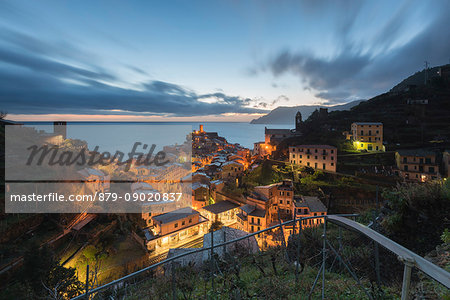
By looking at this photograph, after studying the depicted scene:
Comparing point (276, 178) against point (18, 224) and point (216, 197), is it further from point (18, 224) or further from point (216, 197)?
point (18, 224)

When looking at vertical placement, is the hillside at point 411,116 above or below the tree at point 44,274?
above

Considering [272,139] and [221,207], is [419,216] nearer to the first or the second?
[221,207]

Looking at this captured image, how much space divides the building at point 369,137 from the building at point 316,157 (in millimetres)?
7370

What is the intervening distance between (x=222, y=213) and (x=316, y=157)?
13052 mm

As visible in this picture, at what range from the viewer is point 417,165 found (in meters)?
17.7

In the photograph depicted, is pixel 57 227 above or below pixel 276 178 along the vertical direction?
below

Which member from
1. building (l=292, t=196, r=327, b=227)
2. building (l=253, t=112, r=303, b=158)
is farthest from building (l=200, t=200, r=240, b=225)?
building (l=253, t=112, r=303, b=158)

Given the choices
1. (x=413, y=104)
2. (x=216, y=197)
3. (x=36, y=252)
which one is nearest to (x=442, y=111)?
(x=413, y=104)

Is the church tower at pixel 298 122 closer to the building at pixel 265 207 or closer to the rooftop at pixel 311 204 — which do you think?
the building at pixel 265 207

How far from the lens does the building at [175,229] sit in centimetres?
1316

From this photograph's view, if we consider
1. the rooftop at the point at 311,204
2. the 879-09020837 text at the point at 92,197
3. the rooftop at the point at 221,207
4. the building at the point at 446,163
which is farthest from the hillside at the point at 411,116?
the 879-09020837 text at the point at 92,197

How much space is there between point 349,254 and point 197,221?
13053 mm

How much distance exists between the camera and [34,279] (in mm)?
7141

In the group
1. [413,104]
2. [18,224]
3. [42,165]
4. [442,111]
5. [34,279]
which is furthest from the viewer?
[413,104]
